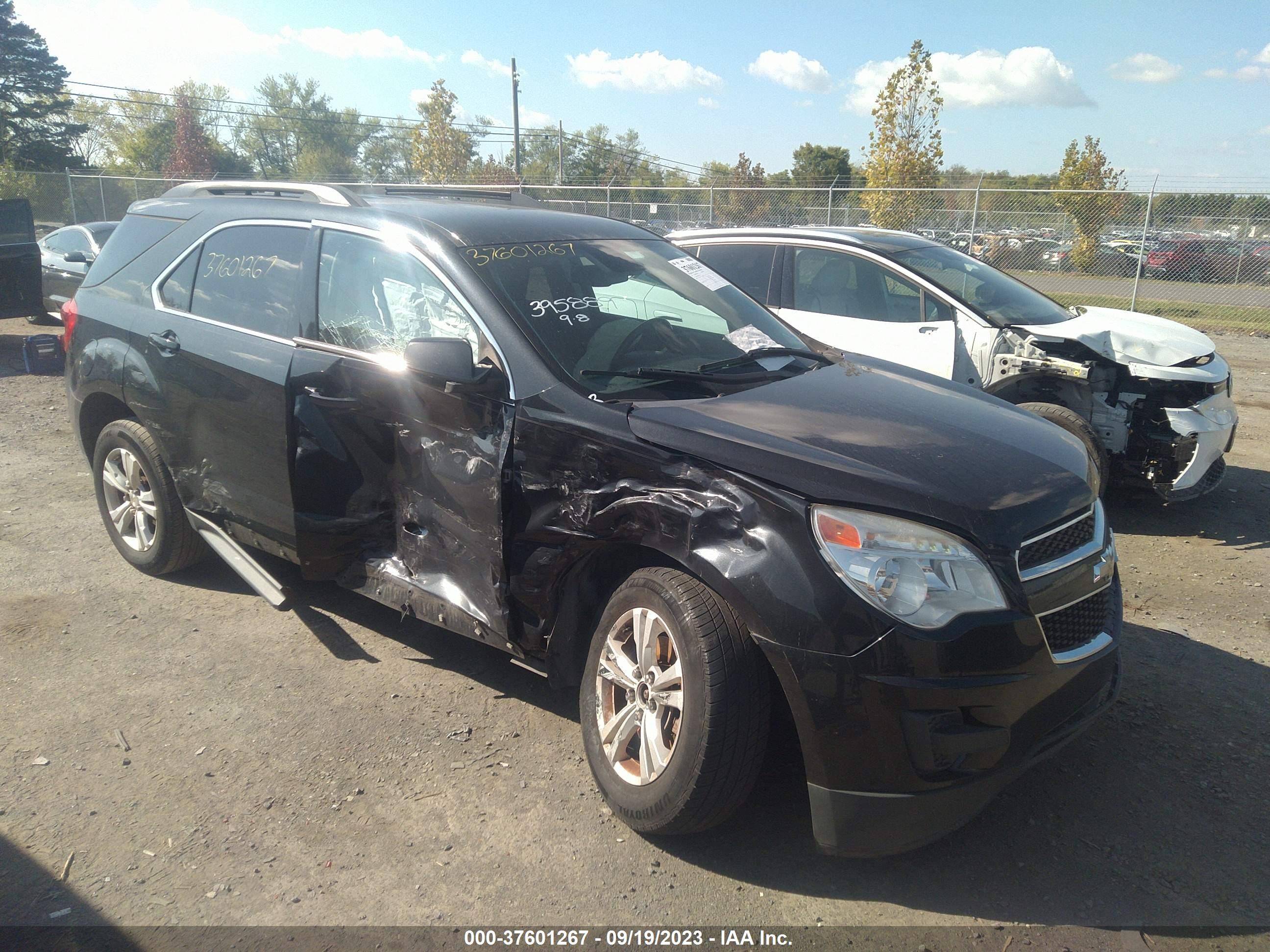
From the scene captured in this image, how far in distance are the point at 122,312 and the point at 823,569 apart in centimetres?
414

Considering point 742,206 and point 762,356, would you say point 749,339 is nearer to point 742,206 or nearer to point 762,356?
point 762,356

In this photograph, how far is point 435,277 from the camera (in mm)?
3584

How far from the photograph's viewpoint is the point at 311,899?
2.73m

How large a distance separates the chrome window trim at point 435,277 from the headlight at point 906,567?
1.29 m

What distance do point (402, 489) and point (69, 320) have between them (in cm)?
288

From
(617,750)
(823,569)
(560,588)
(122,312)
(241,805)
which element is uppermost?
(122,312)

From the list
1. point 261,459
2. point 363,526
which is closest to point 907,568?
point 363,526

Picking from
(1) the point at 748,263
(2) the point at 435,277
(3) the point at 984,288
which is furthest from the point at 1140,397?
(2) the point at 435,277

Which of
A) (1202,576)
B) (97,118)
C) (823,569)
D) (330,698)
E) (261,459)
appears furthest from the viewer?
(97,118)

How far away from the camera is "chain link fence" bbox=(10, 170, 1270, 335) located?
54.0 ft

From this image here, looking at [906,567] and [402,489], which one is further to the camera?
[402,489]

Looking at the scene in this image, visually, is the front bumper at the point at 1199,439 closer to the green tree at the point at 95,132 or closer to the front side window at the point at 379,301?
the front side window at the point at 379,301

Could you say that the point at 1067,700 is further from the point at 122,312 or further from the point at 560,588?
the point at 122,312

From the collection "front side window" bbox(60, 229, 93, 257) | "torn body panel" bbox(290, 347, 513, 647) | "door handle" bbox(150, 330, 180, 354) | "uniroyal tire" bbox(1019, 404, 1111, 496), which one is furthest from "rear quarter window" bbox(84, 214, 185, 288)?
"front side window" bbox(60, 229, 93, 257)
